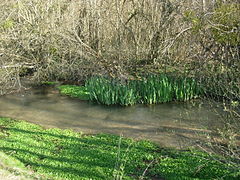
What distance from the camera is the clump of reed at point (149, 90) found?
1255cm

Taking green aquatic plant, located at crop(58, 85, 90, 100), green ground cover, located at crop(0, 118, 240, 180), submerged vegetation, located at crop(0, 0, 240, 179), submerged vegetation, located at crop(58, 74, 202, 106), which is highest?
submerged vegetation, located at crop(0, 0, 240, 179)

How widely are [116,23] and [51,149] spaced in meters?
8.54

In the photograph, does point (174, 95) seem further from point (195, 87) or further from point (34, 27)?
point (34, 27)

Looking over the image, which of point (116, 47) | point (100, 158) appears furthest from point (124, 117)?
point (116, 47)

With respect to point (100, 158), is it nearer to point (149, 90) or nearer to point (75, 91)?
point (149, 90)

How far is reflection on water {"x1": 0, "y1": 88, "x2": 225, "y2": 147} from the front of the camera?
9.63 m

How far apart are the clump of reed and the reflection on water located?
0.93 ft

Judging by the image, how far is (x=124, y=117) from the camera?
11680 millimetres

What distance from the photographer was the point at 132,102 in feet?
42.2

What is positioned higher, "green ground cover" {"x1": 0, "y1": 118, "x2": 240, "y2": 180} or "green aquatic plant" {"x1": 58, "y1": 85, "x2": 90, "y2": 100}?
"green aquatic plant" {"x1": 58, "y1": 85, "x2": 90, "y2": 100}

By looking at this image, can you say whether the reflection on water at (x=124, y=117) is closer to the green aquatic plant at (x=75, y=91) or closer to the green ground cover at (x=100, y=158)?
the green aquatic plant at (x=75, y=91)

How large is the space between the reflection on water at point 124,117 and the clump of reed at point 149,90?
0.28 meters

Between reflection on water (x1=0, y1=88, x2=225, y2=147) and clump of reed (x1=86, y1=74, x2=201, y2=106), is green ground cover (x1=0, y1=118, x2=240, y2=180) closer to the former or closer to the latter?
reflection on water (x1=0, y1=88, x2=225, y2=147)

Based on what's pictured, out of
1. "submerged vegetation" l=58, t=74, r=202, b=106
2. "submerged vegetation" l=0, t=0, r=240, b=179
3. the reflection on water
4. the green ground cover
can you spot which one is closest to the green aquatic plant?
Result: "submerged vegetation" l=0, t=0, r=240, b=179
